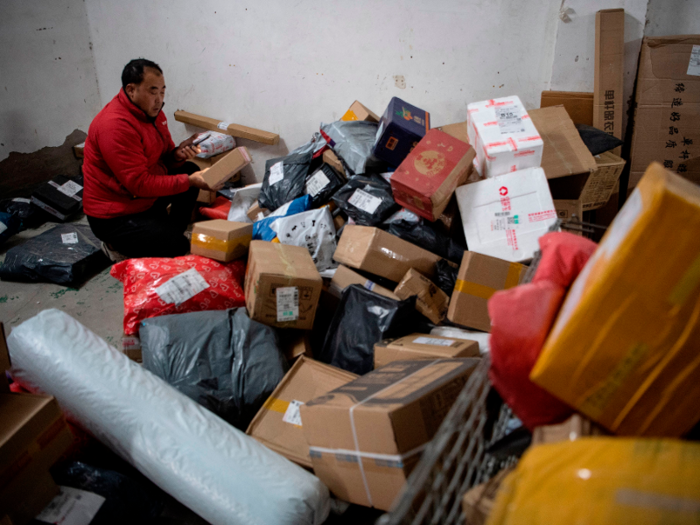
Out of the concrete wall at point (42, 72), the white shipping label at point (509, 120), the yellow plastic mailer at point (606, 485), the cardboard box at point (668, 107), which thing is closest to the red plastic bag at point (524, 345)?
the yellow plastic mailer at point (606, 485)

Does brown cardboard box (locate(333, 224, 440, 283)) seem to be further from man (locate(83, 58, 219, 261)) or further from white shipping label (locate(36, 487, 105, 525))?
white shipping label (locate(36, 487, 105, 525))

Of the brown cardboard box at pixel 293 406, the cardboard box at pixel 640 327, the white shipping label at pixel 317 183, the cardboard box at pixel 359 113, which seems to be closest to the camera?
the cardboard box at pixel 640 327

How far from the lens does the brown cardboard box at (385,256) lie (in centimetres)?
197

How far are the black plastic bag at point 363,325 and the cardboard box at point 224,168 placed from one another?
1.21 meters

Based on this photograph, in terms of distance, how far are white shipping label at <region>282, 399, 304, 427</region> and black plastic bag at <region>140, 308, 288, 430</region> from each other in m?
0.12

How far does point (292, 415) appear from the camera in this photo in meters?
1.52

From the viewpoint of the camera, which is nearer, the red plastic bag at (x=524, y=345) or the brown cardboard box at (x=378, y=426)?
the red plastic bag at (x=524, y=345)

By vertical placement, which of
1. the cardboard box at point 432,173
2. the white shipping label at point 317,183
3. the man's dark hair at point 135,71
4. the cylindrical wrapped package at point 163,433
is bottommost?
the cylindrical wrapped package at point 163,433

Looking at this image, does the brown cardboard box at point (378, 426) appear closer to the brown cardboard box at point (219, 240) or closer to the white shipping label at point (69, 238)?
the brown cardboard box at point (219, 240)

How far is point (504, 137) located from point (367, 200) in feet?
2.31

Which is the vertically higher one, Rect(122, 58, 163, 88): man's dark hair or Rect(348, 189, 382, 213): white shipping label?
Rect(122, 58, 163, 88): man's dark hair

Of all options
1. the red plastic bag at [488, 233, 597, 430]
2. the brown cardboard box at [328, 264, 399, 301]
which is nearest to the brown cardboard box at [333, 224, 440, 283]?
the brown cardboard box at [328, 264, 399, 301]

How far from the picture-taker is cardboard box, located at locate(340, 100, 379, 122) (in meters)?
2.79

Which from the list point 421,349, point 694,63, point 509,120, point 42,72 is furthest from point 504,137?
point 42,72
